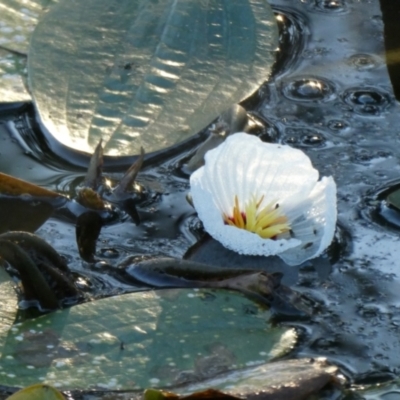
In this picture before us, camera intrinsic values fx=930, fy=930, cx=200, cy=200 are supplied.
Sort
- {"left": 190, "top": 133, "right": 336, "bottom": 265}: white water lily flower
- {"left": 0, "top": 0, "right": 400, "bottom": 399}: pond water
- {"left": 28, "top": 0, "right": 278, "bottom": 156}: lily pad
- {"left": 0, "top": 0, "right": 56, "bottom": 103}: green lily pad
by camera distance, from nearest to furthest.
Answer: {"left": 0, "top": 0, "right": 400, "bottom": 399}: pond water < {"left": 190, "top": 133, "right": 336, "bottom": 265}: white water lily flower < {"left": 28, "top": 0, "right": 278, "bottom": 156}: lily pad < {"left": 0, "top": 0, "right": 56, "bottom": 103}: green lily pad

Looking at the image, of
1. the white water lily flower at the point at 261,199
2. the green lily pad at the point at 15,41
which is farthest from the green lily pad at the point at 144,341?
the green lily pad at the point at 15,41

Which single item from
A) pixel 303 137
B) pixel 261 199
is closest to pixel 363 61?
pixel 303 137

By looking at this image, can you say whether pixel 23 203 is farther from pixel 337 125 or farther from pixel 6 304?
pixel 337 125

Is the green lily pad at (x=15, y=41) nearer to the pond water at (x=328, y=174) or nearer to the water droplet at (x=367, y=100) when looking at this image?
the pond water at (x=328, y=174)

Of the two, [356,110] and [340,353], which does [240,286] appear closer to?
[340,353]

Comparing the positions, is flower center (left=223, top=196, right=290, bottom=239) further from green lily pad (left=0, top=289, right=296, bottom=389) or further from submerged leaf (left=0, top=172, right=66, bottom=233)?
submerged leaf (left=0, top=172, right=66, bottom=233)

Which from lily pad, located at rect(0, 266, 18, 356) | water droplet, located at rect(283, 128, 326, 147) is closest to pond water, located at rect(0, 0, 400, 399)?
water droplet, located at rect(283, 128, 326, 147)
